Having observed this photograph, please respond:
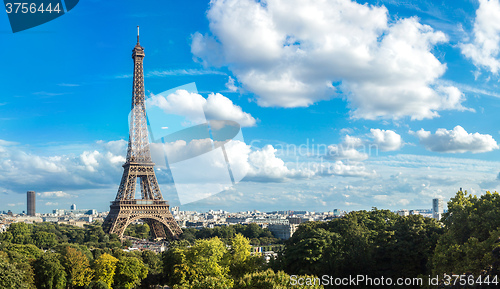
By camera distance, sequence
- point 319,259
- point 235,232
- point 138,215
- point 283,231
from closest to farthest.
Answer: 1. point 319,259
2. point 138,215
3. point 235,232
4. point 283,231

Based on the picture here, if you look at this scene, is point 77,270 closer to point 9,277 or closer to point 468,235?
point 9,277

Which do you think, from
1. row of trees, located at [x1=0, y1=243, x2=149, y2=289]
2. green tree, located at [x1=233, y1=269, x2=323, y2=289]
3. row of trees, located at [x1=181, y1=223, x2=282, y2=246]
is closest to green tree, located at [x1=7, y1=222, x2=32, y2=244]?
row of trees, located at [x1=0, y1=243, x2=149, y2=289]

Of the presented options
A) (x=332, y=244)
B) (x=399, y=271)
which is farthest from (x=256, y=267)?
(x=399, y=271)

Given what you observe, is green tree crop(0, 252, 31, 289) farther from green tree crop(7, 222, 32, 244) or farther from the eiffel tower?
green tree crop(7, 222, 32, 244)

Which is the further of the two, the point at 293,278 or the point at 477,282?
the point at 293,278

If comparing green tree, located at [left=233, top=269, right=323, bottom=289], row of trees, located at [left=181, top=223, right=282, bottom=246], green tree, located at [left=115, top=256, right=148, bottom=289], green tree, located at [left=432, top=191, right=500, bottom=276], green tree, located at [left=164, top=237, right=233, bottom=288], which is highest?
→ green tree, located at [left=432, top=191, right=500, bottom=276]

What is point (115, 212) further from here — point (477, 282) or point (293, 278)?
point (477, 282)

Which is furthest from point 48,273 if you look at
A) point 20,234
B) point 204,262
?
point 20,234
